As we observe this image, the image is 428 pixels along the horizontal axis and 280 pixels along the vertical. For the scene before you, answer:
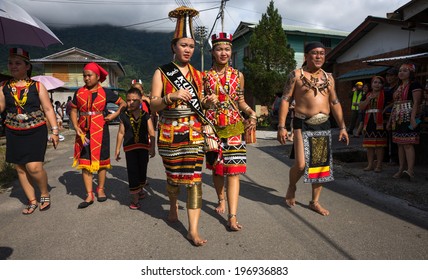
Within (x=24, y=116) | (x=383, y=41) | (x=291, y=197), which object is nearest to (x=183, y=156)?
(x=291, y=197)

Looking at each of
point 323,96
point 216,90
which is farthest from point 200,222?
point 323,96

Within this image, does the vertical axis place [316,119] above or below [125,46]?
below

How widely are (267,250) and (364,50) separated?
1450cm

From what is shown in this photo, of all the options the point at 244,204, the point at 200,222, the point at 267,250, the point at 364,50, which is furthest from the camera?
the point at 364,50

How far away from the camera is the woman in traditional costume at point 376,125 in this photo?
606 cm

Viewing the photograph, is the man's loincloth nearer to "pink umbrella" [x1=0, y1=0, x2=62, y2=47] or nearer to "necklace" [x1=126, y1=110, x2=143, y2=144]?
"necklace" [x1=126, y1=110, x2=143, y2=144]

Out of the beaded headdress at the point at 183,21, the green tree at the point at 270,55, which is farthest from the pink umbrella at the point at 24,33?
the green tree at the point at 270,55

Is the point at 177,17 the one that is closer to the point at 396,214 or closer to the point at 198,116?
the point at 198,116

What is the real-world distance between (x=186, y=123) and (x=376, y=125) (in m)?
4.65

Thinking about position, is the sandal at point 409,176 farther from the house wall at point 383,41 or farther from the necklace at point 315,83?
the house wall at point 383,41

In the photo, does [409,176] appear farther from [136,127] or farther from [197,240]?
[136,127]

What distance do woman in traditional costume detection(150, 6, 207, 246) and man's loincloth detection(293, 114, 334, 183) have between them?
1.45m

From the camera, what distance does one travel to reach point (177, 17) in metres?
3.09

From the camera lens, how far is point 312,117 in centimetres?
385
